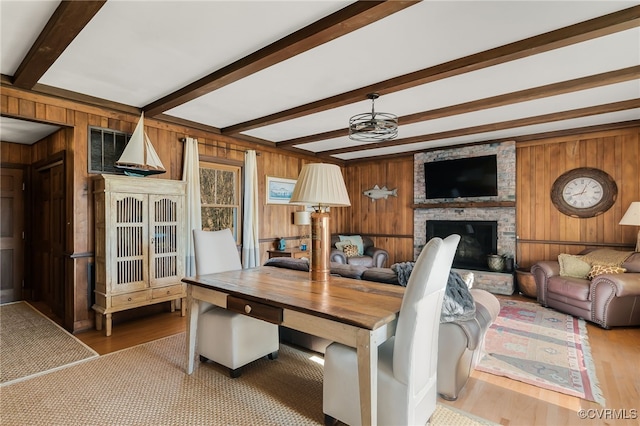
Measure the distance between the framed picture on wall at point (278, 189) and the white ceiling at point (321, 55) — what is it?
5.95ft

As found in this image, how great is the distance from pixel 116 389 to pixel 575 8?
4.01 metres

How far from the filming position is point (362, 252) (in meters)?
6.49

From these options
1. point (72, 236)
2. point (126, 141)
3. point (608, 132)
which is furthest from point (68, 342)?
point (608, 132)

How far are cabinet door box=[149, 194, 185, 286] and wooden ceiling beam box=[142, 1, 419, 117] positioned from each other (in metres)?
1.30

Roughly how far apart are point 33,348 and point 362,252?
495cm

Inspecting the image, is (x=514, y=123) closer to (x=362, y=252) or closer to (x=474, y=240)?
(x=474, y=240)

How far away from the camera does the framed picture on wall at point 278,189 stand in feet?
19.3

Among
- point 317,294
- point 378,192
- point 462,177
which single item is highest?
point 462,177

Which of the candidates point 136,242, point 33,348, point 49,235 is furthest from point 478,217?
point 49,235

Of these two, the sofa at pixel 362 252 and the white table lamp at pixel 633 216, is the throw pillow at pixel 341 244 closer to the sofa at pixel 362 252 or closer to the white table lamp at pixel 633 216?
the sofa at pixel 362 252

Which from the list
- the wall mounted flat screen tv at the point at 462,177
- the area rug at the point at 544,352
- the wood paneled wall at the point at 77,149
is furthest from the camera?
the wall mounted flat screen tv at the point at 462,177

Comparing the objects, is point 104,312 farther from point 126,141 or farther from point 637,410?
point 637,410

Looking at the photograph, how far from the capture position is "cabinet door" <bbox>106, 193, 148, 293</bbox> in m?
3.49

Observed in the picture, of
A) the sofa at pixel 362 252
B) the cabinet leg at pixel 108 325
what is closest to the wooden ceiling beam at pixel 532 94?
the sofa at pixel 362 252
